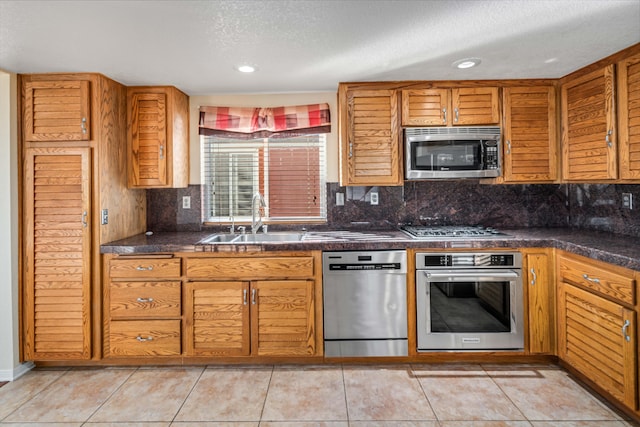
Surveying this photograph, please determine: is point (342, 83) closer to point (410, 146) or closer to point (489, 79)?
point (410, 146)

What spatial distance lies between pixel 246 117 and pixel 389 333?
7.01 feet

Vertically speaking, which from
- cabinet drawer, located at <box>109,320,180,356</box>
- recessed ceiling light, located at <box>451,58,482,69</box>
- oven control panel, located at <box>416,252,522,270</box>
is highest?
recessed ceiling light, located at <box>451,58,482,69</box>

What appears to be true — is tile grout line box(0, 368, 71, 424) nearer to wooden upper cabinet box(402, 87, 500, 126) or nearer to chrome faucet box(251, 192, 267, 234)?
chrome faucet box(251, 192, 267, 234)

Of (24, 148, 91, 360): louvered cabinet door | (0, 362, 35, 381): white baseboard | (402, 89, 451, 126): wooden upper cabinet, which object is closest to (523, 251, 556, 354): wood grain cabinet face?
(402, 89, 451, 126): wooden upper cabinet

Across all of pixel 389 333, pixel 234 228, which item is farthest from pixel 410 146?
pixel 234 228

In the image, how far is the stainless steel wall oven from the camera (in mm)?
2709

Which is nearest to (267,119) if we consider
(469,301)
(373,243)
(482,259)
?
(373,243)

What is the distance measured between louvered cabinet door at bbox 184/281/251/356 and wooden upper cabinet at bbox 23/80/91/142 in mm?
1361

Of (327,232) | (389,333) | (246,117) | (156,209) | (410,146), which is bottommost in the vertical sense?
(389,333)

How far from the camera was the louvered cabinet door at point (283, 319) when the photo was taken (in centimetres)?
276

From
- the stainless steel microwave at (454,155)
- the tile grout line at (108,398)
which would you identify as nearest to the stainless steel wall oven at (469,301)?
the stainless steel microwave at (454,155)

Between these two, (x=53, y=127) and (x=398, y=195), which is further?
(x=398, y=195)

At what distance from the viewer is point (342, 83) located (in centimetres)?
308

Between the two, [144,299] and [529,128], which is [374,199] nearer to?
[529,128]
